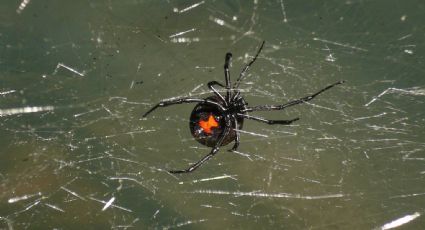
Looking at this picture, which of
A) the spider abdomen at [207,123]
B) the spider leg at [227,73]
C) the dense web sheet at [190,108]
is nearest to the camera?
the spider abdomen at [207,123]

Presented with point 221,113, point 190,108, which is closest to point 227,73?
point 221,113

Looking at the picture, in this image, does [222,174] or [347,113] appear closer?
[347,113]

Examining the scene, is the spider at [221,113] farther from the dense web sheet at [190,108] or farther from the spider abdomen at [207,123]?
the dense web sheet at [190,108]

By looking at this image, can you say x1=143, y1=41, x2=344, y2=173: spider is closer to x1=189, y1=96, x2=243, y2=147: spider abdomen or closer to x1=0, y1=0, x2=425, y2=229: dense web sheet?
x1=189, y1=96, x2=243, y2=147: spider abdomen

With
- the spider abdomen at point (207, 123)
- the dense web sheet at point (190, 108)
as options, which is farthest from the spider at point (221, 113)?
the dense web sheet at point (190, 108)

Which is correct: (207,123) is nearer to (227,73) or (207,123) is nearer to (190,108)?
(227,73)

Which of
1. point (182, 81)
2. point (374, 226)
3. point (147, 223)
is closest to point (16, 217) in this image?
point (147, 223)

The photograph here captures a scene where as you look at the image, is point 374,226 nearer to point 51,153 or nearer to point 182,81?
point 182,81
